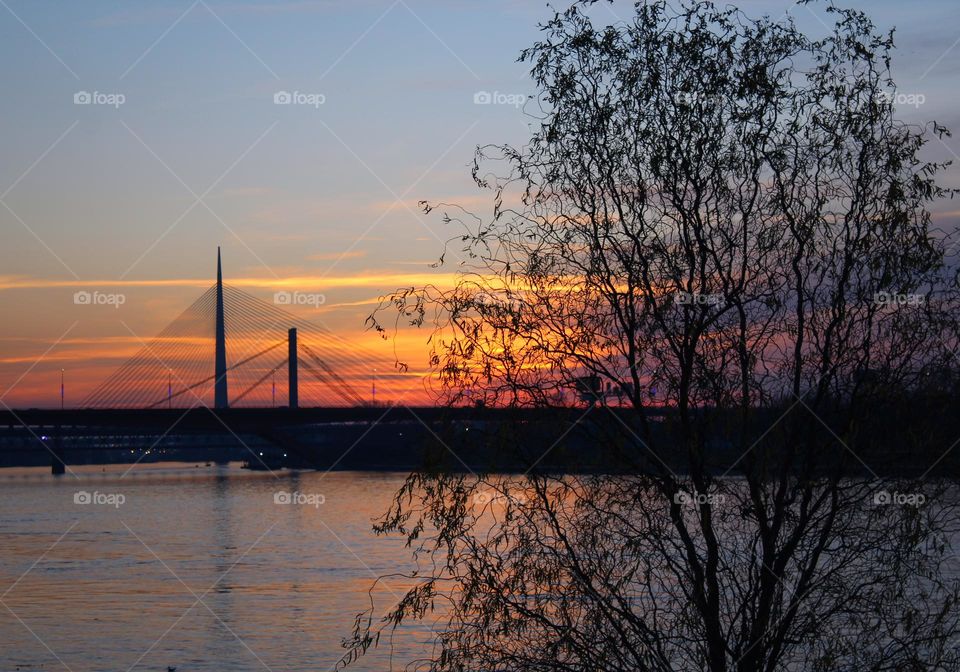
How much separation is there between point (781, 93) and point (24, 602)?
24933 mm

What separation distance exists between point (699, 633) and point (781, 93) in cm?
374

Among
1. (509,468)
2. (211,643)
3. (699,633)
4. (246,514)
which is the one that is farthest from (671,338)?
(246,514)

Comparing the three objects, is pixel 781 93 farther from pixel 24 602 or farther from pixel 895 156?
pixel 24 602

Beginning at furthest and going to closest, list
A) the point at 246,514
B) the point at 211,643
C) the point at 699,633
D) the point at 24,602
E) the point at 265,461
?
the point at 265,461, the point at 246,514, the point at 24,602, the point at 211,643, the point at 699,633

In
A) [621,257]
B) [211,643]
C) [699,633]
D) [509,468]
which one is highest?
[621,257]

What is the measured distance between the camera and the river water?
74.2 ft

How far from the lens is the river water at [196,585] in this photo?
2261 cm

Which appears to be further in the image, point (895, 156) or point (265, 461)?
point (265, 461)

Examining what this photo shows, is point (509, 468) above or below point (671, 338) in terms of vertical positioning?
below

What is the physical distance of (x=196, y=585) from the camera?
32.5m

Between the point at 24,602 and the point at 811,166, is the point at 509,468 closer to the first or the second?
the point at 811,166

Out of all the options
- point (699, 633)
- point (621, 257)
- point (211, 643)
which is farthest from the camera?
point (211, 643)

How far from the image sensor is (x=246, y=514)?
2301 inches

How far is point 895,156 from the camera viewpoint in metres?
9.09
